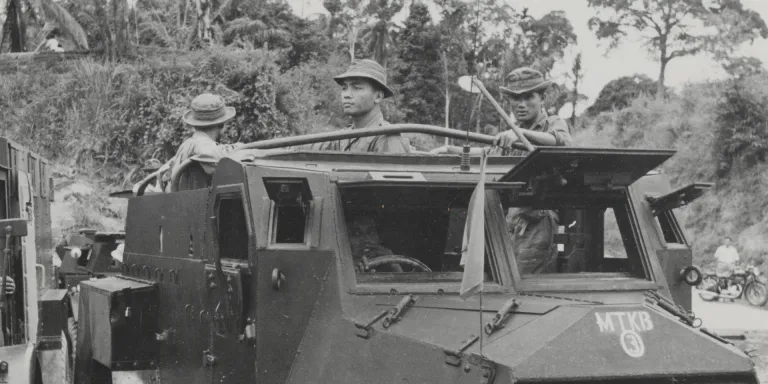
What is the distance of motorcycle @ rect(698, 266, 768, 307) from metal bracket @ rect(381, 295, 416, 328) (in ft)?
59.4

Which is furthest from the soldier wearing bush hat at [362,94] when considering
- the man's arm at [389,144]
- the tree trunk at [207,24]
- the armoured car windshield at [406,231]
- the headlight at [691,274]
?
the tree trunk at [207,24]

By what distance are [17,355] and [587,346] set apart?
3375 millimetres

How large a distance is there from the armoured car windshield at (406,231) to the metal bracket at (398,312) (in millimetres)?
284

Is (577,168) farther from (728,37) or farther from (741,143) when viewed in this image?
(728,37)

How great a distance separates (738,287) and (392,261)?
1851 cm

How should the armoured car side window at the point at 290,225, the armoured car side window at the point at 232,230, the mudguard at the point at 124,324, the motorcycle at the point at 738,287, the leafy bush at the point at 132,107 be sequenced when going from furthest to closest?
1. the leafy bush at the point at 132,107
2. the motorcycle at the point at 738,287
3. the mudguard at the point at 124,324
4. the armoured car side window at the point at 232,230
5. the armoured car side window at the point at 290,225

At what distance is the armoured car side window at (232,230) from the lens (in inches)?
231

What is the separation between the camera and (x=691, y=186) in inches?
232

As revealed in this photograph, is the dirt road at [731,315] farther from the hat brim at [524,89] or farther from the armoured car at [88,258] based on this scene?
the hat brim at [524,89]

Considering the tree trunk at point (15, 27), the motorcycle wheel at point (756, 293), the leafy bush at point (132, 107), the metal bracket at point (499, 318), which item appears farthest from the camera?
the tree trunk at point (15, 27)

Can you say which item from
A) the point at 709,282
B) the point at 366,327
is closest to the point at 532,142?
the point at 366,327

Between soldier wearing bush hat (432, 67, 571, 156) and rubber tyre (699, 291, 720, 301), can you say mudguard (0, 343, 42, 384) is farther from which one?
rubber tyre (699, 291, 720, 301)

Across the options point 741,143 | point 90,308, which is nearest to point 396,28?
point 741,143

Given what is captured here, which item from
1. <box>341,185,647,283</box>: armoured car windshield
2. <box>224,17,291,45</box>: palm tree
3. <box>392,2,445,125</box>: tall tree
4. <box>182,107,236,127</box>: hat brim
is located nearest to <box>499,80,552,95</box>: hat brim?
<box>341,185,647,283</box>: armoured car windshield
